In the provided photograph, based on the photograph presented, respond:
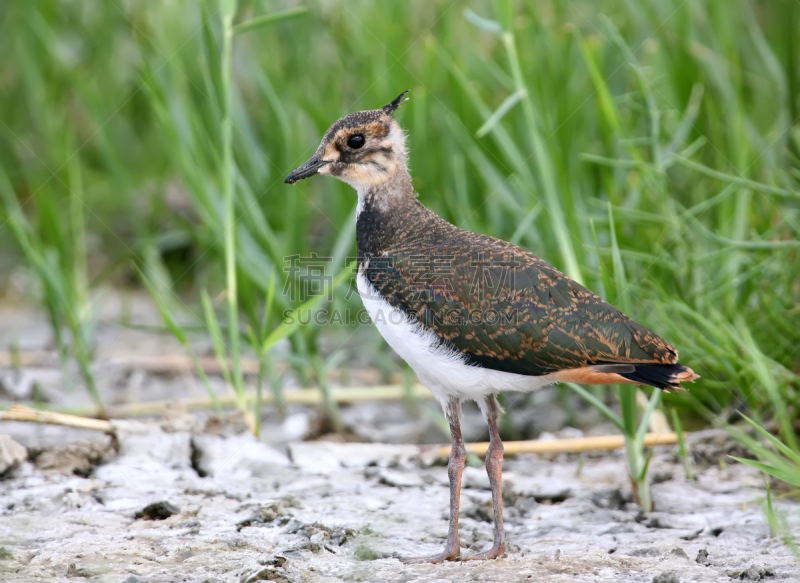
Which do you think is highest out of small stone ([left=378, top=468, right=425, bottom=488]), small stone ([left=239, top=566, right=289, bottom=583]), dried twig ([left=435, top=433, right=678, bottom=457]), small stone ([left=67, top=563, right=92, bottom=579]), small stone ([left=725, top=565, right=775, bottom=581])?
dried twig ([left=435, top=433, right=678, bottom=457])

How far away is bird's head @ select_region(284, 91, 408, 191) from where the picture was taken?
3.84 metres

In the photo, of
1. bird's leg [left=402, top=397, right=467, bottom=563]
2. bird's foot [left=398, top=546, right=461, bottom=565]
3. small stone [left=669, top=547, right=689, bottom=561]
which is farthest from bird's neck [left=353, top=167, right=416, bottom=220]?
small stone [left=669, top=547, right=689, bottom=561]

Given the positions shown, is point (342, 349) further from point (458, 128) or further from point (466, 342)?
point (466, 342)

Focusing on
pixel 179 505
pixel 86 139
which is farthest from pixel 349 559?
pixel 86 139

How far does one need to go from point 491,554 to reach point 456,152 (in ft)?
10.1

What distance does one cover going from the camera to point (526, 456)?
14.2ft

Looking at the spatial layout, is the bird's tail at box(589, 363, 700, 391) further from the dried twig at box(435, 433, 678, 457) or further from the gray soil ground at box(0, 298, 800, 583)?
the dried twig at box(435, 433, 678, 457)

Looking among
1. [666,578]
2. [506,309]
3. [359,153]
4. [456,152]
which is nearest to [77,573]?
[506,309]

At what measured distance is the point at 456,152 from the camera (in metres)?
5.52

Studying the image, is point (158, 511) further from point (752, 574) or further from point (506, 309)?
point (752, 574)

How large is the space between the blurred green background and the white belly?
0.59 metres

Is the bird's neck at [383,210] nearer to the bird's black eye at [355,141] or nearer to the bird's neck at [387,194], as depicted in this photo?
the bird's neck at [387,194]

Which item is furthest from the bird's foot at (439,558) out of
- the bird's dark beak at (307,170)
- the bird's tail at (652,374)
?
the bird's dark beak at (307,170)

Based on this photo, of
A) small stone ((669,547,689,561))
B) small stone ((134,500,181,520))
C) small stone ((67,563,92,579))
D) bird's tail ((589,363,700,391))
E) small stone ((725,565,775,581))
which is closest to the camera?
small stone ((67,563,92,579))
